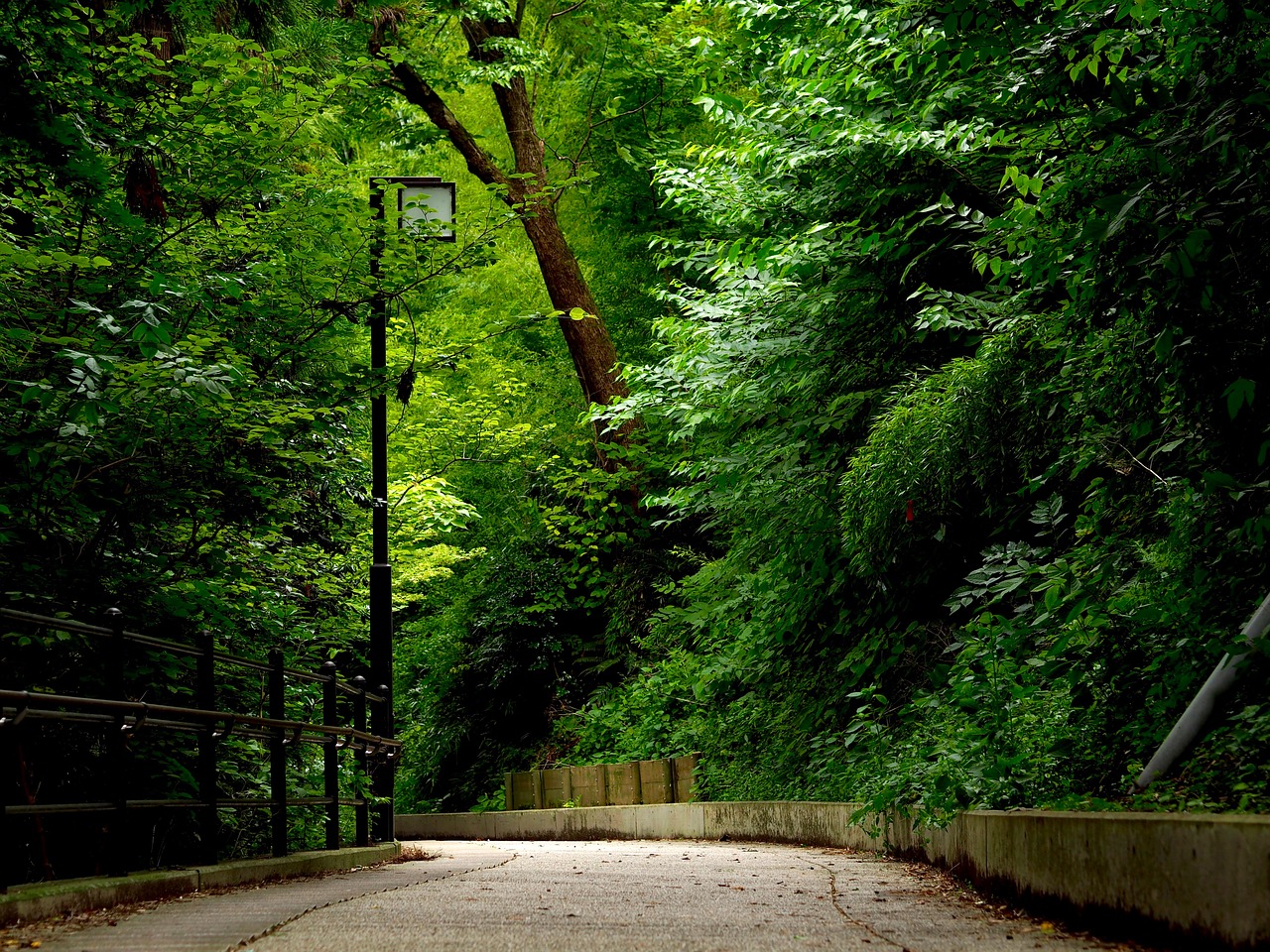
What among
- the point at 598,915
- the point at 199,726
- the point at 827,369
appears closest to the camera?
the point at 598,915

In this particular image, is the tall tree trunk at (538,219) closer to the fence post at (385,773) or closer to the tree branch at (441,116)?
the tree branch at (441,116)

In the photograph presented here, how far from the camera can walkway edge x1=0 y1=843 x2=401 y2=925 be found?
5770 millimetres

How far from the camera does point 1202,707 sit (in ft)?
17.7

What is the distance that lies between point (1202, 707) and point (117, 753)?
535 centimetres

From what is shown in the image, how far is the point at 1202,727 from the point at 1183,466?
2.71 m

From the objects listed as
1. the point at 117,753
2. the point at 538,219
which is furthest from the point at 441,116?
the point at 117,753

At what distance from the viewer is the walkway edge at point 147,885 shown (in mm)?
5770

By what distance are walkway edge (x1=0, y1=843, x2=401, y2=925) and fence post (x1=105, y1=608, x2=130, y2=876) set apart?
146 millimetres

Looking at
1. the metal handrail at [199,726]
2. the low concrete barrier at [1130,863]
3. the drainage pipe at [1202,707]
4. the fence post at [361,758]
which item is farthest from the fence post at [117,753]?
the drainage pipe at [1202,707]

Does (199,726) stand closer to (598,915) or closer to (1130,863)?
(598,915)

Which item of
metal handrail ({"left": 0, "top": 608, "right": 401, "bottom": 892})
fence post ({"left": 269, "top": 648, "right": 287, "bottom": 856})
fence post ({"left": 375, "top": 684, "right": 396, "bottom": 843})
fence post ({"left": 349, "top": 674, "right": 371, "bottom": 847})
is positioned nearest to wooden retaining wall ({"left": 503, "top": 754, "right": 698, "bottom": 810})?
fence post ({"left": 375, "top": 684, "right": 396, "bottom": 843})

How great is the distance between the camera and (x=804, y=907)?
271 inches

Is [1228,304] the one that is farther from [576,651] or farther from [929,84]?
[576,651]

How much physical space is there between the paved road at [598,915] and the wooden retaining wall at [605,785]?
26.0ft
